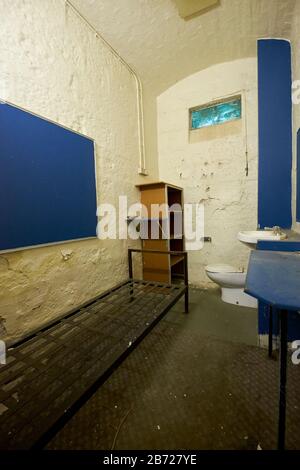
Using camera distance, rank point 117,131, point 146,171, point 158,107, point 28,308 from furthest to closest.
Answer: point 158,107, point 146,171, point 117,131, point 28,308

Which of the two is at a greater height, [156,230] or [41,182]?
[41,182]

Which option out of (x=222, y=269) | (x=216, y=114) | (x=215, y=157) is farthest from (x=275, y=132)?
(x=222, y=269)

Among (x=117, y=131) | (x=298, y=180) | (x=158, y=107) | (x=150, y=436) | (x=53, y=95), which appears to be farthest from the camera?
(x=158, y=107)

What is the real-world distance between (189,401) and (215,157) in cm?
269

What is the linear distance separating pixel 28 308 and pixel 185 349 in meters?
1.22

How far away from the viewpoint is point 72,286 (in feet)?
5.77

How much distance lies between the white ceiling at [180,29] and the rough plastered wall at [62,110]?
201 mm

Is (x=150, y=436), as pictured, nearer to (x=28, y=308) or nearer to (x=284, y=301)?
(x=284, y=301)

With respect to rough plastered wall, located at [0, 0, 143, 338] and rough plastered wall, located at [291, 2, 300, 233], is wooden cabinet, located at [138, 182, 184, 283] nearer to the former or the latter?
rough plastered wall, located at [0, 0, 143, 338]

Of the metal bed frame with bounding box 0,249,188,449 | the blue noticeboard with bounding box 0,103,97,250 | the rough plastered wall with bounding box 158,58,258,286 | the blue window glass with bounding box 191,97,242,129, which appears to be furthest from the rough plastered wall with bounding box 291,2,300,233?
the blue noticeboard with bounding box 0,103,97,250

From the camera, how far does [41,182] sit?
4.81ft

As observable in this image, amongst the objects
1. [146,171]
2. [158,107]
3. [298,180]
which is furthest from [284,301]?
[158,107]

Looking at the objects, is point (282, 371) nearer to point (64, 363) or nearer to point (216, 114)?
point (64, 363)

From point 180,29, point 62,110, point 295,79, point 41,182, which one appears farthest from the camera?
point 180,29
